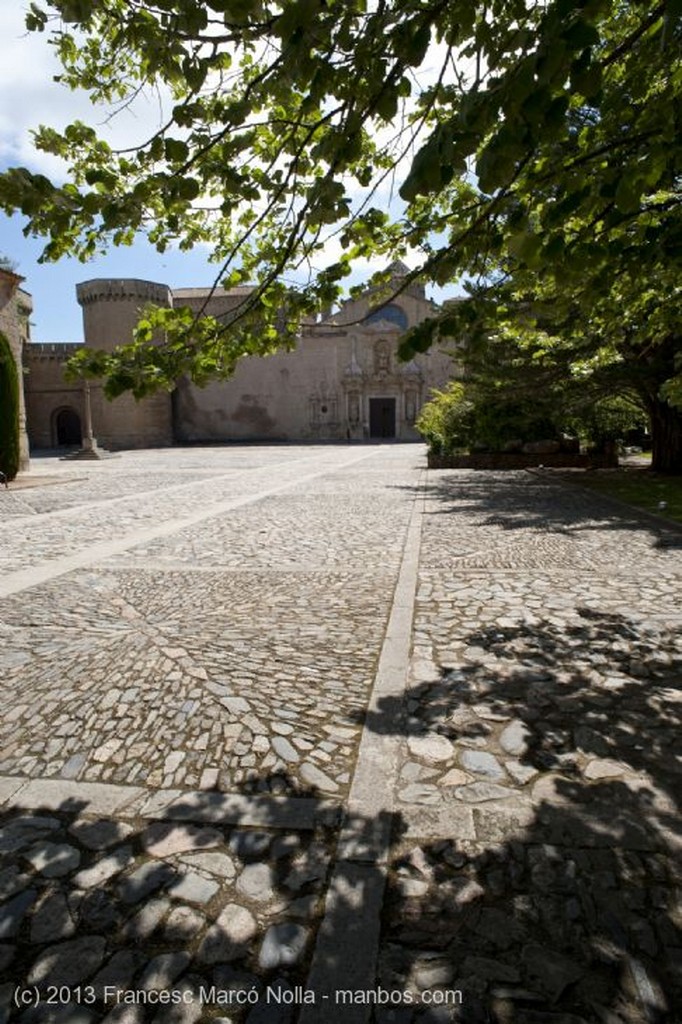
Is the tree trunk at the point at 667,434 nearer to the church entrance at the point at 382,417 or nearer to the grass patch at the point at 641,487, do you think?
the grass patch at the point at 641,487

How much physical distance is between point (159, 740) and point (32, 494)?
44.8 feet

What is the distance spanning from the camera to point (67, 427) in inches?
1725

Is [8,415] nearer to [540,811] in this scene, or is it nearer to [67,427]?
[540,811]

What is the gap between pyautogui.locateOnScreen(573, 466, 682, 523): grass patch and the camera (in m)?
10.3

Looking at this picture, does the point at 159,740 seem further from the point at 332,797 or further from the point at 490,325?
the point at 490,325

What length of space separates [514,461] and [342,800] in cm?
1925

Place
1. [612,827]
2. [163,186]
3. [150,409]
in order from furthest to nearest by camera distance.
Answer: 1. [150,409]
2. [163,186]
3. [612,827]

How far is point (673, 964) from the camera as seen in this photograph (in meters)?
1.73

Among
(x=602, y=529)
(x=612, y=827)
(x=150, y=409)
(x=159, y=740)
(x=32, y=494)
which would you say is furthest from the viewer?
(x=150, y=409)

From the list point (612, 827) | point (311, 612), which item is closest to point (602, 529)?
point (311, 612)

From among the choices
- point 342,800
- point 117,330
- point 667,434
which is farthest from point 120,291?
point 342,800

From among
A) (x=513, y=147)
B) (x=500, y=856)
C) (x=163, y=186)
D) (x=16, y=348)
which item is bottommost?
(x=500, y=856)

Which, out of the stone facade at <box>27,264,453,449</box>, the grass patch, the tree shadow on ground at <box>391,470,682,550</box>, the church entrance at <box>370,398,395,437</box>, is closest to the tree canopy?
the tree shadow on ground at <box>391,470,682,550</box>

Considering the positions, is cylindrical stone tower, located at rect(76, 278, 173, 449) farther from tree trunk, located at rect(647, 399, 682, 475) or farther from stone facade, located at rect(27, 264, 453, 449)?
tree trunk, located at rect(647, 399, 682, 475)
